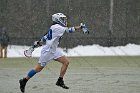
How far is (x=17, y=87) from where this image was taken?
43.5ft

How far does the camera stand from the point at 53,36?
12.4 meters

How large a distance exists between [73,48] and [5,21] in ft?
16.7

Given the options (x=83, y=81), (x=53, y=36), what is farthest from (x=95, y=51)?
(x=53, y=36)

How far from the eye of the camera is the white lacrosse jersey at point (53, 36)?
488 inches

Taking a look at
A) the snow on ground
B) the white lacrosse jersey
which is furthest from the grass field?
the snow on ground

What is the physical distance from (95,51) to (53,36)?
1891 cm

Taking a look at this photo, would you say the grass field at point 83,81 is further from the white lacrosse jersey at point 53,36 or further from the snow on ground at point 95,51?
the snow on ground at point 95,51

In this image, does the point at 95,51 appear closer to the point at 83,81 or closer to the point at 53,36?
the point at 83,81

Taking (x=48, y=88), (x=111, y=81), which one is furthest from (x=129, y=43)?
(x=48, y=88)

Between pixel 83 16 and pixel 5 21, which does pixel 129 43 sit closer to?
pixel 83 16

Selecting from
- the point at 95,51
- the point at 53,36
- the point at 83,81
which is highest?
the point at 53,36

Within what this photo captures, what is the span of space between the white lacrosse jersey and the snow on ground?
16.8 m

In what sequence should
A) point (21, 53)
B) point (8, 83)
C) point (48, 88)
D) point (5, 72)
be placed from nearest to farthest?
point (48, 88) < point (8, 83) < point (5, 72) < point (21, 53)

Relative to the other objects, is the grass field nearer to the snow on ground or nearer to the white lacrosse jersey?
the white lacrosse jersey
